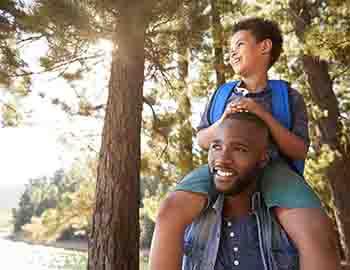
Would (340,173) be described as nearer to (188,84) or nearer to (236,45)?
(188,84)

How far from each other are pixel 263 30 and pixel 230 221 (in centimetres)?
72

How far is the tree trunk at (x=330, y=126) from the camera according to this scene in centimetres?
582

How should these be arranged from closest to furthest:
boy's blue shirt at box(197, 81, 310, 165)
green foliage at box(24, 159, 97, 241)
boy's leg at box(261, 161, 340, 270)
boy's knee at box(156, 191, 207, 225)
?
boy's leg at box(261, 161, 340, 270) < boy's knee at box(156, 191, 207, 225) < boy's blue shirt at box(197, 81, 310, 165) < green foliage at box(24, 159, 97, 241)

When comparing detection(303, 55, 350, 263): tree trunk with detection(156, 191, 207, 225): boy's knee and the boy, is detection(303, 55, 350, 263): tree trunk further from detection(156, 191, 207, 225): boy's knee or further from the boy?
detection(156, 191, 207, 225): boy's knee

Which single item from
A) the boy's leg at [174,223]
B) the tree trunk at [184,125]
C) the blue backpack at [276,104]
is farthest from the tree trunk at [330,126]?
the boy's leg at [174,223]

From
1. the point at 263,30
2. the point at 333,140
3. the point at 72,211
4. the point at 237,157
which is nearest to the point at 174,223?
the point at 237,157

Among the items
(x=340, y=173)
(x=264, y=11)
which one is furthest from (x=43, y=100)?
(x=340, y=173)

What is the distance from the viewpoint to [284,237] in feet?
4.49

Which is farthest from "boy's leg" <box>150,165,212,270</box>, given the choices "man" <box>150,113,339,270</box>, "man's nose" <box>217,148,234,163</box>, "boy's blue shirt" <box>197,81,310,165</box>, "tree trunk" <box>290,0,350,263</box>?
"tree trunk" <box>290,0,350,263</box>

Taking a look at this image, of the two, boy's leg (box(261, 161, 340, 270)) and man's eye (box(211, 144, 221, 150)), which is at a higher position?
man's eye (box(211, 144, 221, 150))

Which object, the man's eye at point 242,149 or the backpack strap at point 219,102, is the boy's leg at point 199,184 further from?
the backpack strap at point 219,102

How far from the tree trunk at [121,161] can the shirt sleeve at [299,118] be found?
2496mm

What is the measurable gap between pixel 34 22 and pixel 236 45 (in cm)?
280

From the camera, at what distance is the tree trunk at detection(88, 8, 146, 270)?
3.92 metres
